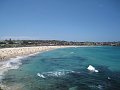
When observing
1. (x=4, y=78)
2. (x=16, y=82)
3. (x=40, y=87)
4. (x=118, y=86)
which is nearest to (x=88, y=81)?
(x=118, y=86)

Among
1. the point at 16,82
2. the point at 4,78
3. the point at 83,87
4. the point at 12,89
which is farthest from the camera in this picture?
the point at 4,78

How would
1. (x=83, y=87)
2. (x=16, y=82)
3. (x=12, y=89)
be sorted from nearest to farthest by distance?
(x=12, y=89) → (x=83, y=87) → (x=16, y=82)

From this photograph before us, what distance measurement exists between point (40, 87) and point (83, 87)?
4.63 m

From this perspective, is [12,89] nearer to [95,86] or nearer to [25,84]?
[25,84]

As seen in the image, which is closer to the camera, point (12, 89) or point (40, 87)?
point (12, 89)

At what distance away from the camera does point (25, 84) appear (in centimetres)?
2264

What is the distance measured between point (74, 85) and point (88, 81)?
9.15ft

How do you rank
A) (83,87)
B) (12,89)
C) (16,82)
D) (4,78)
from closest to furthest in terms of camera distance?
(12,89), (83,87), (16,82), (4,78)

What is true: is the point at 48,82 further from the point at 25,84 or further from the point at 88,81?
the point at 88,81

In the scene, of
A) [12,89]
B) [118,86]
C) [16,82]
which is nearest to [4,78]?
[16,82]

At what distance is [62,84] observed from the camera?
22.8m

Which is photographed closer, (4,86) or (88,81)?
(4,86)

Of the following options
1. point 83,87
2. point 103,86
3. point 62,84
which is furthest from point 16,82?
point 103,86

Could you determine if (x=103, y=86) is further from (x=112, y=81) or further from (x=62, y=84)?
(x=62, y=84)
